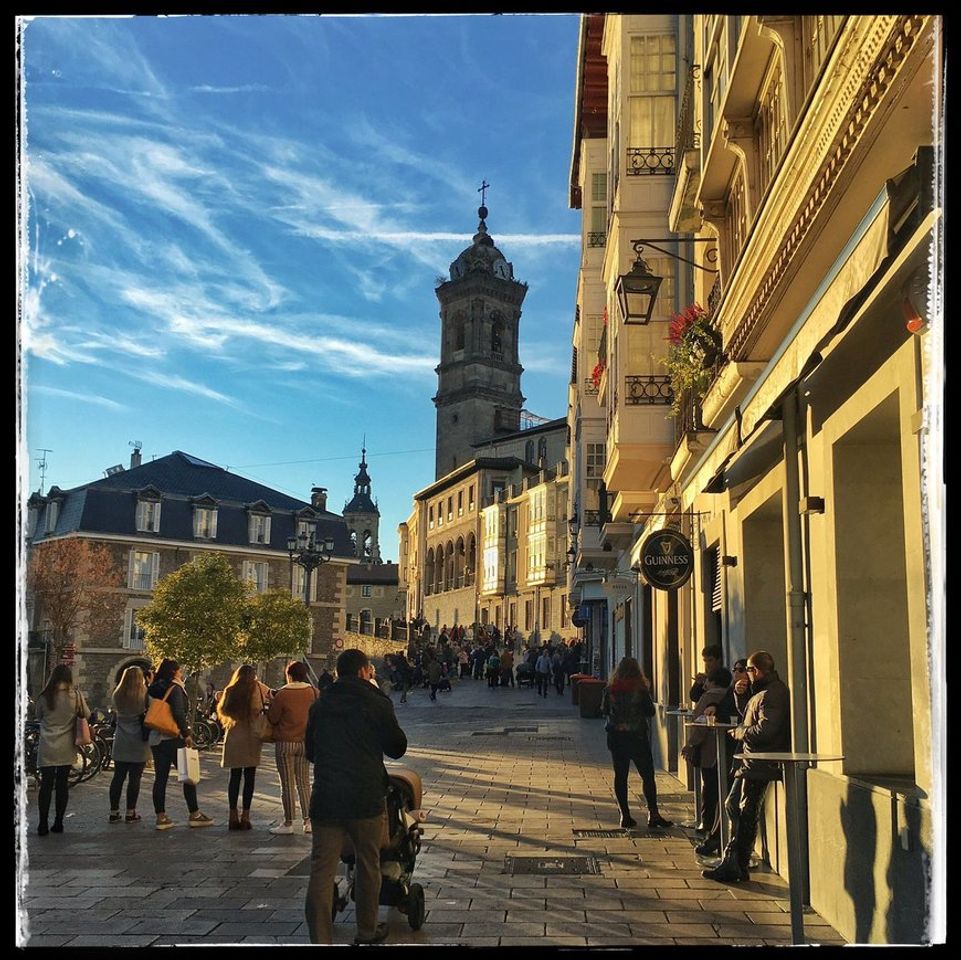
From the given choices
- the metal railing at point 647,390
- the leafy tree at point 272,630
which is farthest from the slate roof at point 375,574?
the metal railing at point 647,390

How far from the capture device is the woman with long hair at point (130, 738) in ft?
37.1

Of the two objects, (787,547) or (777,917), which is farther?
(787,547)

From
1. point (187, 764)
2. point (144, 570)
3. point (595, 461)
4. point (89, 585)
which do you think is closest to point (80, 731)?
point (187, 764)

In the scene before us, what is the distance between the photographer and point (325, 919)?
611 cm

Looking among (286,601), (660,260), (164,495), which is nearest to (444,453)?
(164,495)

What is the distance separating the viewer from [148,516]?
47000mm

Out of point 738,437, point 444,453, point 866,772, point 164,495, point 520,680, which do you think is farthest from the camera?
point 444,453

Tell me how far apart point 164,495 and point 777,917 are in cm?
4440

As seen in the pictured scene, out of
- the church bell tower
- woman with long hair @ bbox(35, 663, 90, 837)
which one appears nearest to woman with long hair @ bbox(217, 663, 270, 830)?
woman with long hair @ bbox(35, 663, 90, 837)

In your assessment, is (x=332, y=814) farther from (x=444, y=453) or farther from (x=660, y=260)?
(x=444, y=453)

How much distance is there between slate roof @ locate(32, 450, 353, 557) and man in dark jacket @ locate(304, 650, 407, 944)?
3753 centimetres

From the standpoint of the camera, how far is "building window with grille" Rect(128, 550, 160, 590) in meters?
46.6
